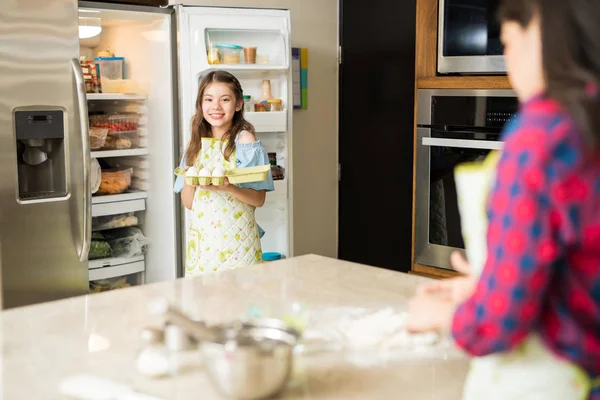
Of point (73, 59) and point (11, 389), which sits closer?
point (11, 389)

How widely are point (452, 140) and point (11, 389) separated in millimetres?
2892

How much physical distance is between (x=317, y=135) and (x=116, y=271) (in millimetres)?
1637

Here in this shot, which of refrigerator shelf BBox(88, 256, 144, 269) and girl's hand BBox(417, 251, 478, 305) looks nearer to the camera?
girl's hand BBox(417, 251, 478, 305)

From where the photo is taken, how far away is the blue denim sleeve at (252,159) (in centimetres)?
296

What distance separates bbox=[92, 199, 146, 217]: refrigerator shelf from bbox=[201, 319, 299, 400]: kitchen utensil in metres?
2.70

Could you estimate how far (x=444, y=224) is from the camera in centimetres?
393

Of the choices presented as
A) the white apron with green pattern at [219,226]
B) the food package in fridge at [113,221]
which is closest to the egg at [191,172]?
the white apron with green pattern at [219,226]

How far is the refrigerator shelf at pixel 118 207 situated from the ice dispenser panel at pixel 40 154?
0.61 meters

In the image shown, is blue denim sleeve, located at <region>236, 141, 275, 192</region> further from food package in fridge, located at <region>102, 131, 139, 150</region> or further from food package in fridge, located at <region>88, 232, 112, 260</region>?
food package in fridge, located at <region>88, 232, 112, 260</region>

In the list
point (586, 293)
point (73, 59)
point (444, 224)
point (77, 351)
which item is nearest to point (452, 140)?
point (444, 224)

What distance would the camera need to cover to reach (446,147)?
384 cm

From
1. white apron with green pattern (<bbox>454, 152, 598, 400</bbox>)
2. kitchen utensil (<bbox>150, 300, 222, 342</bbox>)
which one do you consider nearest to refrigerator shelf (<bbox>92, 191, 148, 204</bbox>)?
kitchen utensil (<bbox>150, 300, 222, 342</bbox>)

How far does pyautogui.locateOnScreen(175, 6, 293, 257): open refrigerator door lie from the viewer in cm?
370

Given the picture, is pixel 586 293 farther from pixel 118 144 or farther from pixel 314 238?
pixel 314 238
